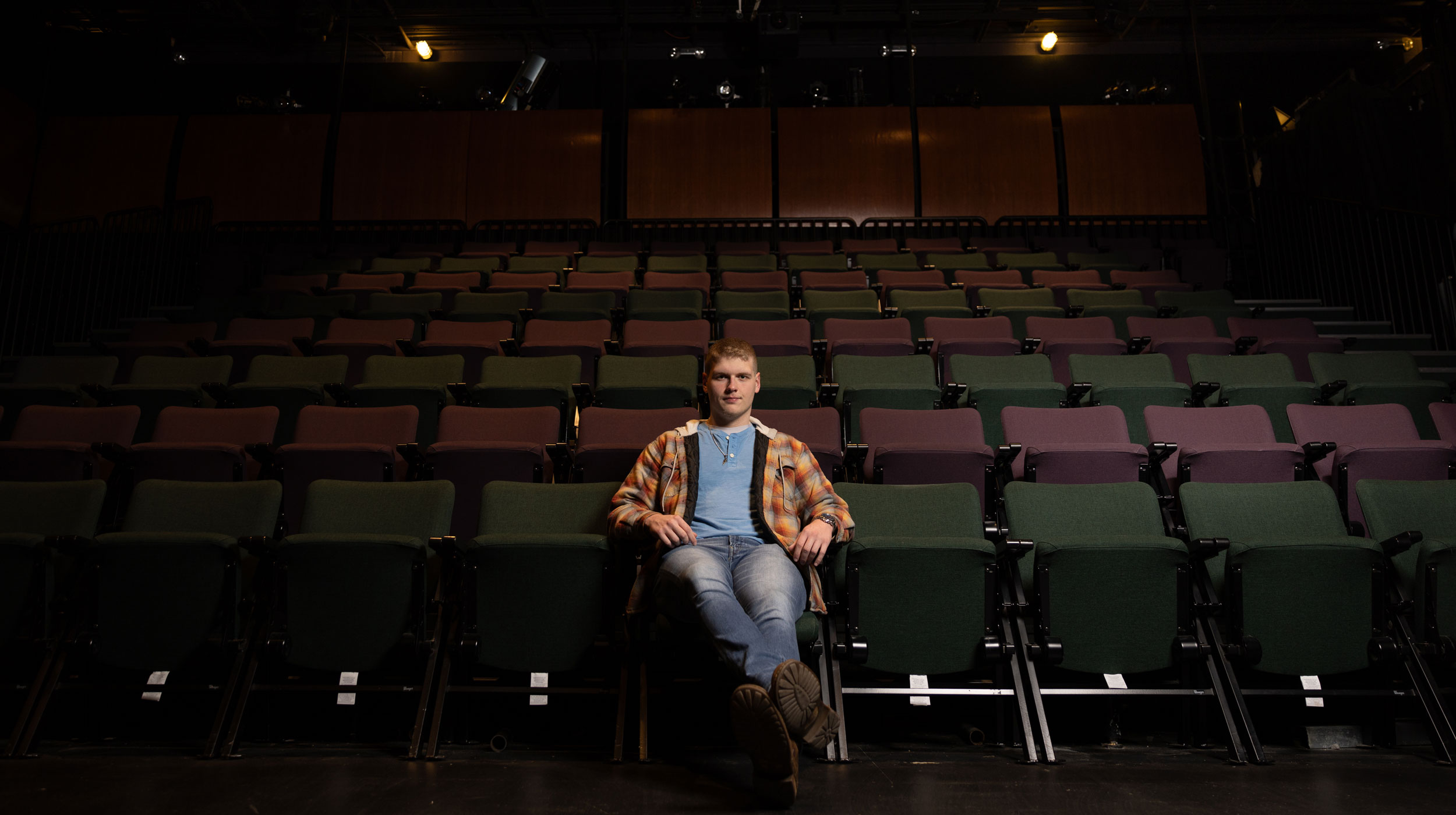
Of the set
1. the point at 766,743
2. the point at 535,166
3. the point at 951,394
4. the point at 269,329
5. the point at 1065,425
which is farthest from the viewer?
the point at 535,166

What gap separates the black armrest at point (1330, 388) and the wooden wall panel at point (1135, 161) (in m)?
5.50

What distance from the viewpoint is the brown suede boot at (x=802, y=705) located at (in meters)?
1.80

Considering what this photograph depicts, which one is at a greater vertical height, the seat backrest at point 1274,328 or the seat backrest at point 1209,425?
the seat backrest at point 1274,328

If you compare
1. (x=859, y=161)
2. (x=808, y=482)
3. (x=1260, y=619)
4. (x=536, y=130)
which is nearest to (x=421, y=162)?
(x=536, y=130)

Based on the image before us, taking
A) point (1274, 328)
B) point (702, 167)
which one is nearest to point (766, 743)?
point (1274, 328)

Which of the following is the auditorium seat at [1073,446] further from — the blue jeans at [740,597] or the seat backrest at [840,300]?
the seat backrest at [840,300]

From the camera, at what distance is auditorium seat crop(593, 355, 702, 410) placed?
149 inches

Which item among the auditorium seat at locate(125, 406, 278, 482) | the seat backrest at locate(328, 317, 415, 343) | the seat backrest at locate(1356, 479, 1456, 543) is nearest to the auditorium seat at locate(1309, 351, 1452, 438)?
the seat backrest at locate(1356, 479, 1456, 543)

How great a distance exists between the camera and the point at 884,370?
14.0 ft

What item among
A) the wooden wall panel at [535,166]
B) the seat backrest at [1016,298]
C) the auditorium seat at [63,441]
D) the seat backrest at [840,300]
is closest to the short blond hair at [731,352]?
the auditorium seat at [63,441]

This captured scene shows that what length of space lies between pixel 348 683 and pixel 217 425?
5.57ft

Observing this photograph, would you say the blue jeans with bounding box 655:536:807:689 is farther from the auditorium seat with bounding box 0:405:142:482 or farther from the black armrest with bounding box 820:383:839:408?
the auditorium seat with bounding box 0:405:142:482

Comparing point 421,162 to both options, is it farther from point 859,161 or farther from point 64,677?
point 64,677

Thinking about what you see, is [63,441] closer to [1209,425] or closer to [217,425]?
[217,425]
